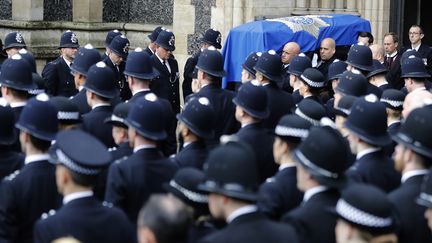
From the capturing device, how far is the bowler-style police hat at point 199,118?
24.4 ft

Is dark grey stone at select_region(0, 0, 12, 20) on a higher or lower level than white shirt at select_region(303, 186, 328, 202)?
higher

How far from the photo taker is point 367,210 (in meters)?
5.05

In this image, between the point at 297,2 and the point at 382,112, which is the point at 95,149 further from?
the point at 297,2

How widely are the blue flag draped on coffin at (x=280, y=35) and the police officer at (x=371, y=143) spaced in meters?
6.12

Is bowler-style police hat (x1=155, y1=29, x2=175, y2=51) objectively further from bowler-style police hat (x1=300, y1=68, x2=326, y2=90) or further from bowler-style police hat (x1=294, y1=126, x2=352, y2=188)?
bowler-style police hat (x1=294, y1=126, x2=352, y2=188)

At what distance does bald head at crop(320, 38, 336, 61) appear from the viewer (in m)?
12.7

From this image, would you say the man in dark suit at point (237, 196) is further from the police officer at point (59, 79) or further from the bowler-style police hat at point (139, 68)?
the police officer at point (59, 79)

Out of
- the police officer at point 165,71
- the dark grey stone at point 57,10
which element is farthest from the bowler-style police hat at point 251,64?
the dark grey stone at point 57,10

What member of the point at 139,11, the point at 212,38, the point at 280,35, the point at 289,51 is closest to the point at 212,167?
the point at 289,51

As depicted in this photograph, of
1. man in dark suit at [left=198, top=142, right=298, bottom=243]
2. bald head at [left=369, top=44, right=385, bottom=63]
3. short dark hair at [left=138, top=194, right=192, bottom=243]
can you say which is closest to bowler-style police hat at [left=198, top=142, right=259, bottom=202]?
man in dark suit at [left=198, top=142, right=298, bottom=243]

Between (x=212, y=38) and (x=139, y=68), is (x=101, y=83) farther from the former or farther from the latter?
(x=212, y=38)

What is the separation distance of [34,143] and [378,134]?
2046mm

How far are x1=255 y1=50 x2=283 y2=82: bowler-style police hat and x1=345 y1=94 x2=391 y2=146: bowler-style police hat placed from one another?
118 inches

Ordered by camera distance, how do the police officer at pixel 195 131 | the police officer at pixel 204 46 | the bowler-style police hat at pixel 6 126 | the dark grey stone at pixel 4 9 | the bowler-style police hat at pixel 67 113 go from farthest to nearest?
the dark grey stone at pixel 4 9
the police officer at pixel 204 46
the bowler-style police hat at pixel 67 113
the police officer at pixel 195 131
the bowler-style police hat at pixel 6 126
